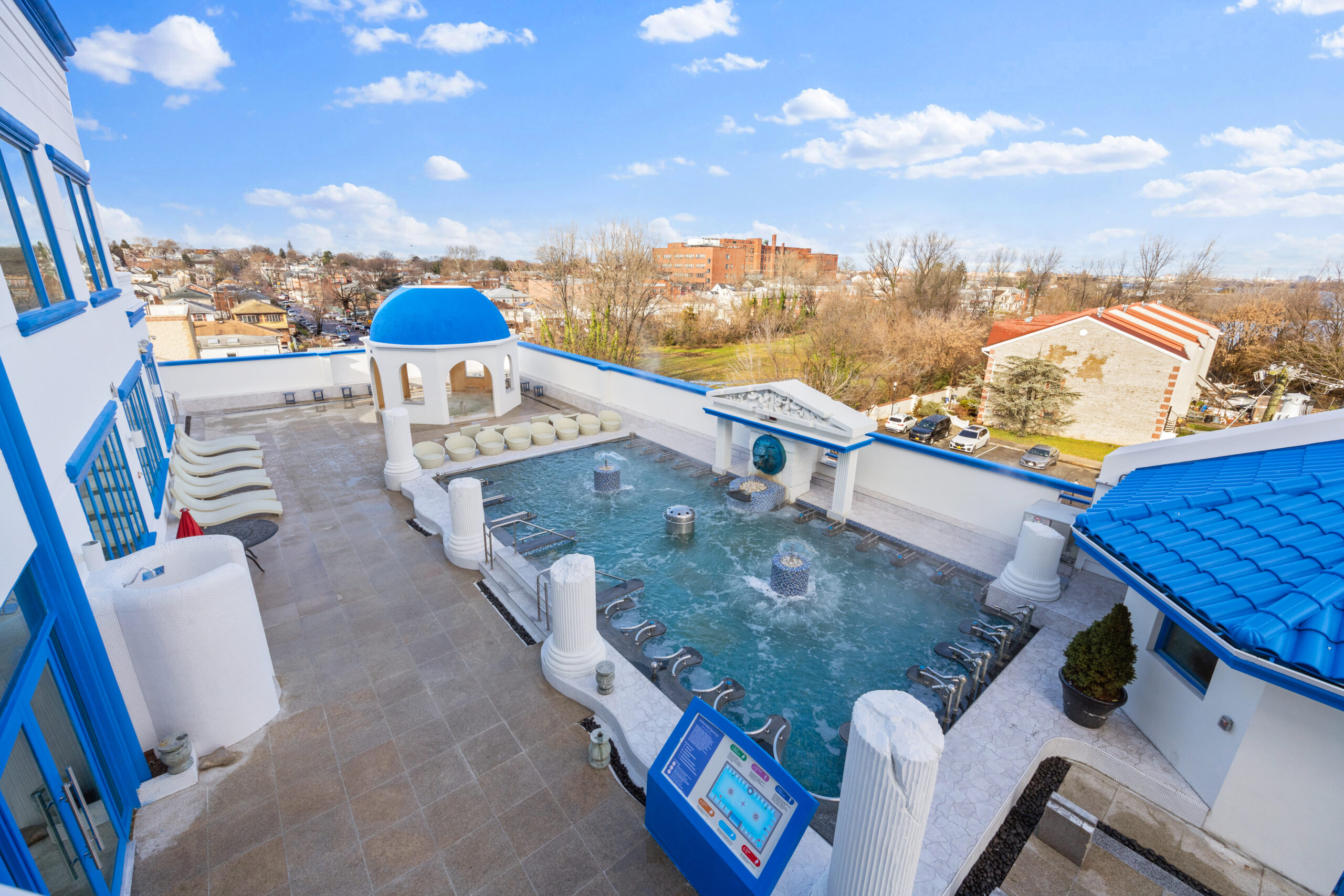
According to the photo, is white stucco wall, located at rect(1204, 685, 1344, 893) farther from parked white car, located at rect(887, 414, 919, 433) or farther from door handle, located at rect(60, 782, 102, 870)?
parked white car, located at rect(887, 414, 919, 433)

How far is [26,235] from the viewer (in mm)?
6672

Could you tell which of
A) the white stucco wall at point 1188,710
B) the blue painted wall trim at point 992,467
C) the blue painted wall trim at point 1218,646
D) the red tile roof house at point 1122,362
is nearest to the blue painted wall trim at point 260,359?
the blue painted wall trim at point 992,467

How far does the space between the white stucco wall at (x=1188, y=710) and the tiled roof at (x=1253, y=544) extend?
3.26 ft

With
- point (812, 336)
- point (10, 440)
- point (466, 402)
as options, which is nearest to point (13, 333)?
point (10, 440)

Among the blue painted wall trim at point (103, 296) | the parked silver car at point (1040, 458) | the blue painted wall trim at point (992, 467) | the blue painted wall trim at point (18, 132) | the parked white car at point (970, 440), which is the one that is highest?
the blue painted wall trim at point (18, 132)

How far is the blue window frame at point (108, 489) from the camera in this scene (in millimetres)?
6672

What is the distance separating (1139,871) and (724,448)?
428 inches

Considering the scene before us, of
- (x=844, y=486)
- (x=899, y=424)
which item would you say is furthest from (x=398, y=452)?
(x=899, y=424)

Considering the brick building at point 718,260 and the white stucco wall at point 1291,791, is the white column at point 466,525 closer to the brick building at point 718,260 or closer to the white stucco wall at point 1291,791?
the white stucco wall at point 1291,791

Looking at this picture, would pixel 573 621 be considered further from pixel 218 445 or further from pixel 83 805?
pixel 218 445

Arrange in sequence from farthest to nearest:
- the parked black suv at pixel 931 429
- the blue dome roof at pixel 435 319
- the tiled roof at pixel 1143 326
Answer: the parked black suv at pixel 931 429 → the tiled roof at pixel 1143 326 → the blue dome roof at pixel 435 319

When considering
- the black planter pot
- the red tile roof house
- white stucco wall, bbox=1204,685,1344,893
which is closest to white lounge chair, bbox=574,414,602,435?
the black planter pot

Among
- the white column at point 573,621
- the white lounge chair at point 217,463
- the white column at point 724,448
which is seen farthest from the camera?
the white column at point 724,448

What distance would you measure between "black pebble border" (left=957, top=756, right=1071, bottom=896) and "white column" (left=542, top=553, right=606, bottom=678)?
4719mm
